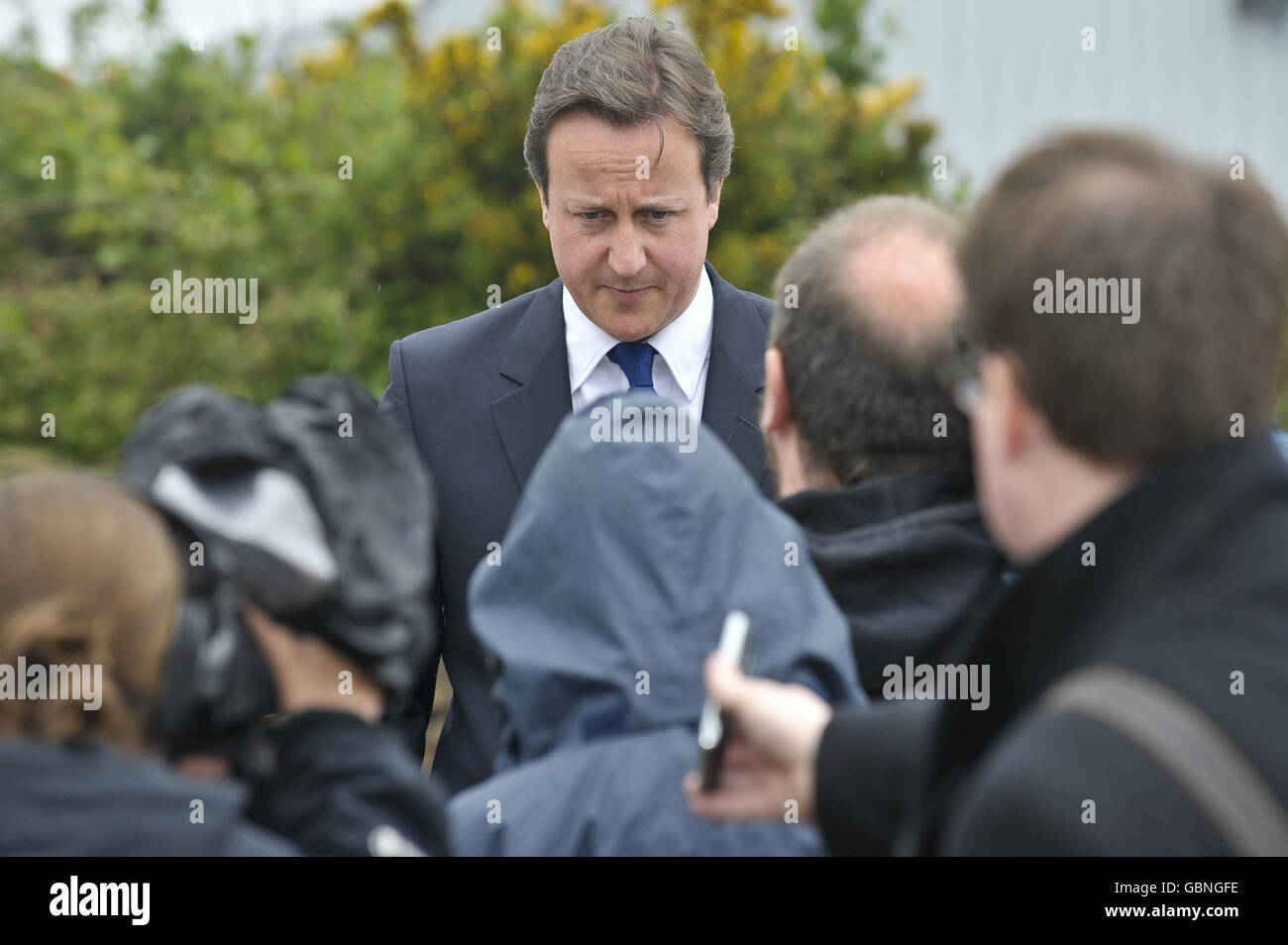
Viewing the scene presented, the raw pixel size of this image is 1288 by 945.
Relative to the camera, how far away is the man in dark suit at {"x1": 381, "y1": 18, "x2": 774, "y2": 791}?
3406mm

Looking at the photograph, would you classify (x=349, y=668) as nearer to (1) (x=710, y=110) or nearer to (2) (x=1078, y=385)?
(2) (x=1078, y=385)

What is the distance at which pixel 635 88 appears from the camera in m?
3.45

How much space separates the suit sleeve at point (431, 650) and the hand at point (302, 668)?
116 centimetres

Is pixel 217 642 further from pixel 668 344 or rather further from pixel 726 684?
pixel 668 344

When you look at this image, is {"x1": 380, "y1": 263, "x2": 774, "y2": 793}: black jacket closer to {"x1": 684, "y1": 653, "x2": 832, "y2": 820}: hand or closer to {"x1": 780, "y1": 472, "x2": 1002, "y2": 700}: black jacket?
{"x1": 780, "y1": 472, "x2": 1002, "y2": 700}: black jacket

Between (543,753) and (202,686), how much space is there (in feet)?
1.57

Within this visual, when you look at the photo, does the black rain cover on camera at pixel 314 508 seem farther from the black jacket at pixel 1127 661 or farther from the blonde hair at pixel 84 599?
the black jacket at pixel 1127 661

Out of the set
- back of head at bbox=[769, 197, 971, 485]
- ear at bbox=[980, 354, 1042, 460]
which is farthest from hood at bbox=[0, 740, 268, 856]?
back of head at bbox=[769, 197, 971, 485]

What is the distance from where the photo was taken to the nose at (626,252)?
3.38 meters

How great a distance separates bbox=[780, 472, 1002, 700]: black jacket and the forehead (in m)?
1.43

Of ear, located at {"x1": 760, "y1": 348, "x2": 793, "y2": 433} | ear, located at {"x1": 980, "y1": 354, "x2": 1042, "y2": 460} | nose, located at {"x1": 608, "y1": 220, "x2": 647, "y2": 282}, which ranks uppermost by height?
nose, located at {"x1": 608, "y1": 220, "x2": 647, "y2": 282}

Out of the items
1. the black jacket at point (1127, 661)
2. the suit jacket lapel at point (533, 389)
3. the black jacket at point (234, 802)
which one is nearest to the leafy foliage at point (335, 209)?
the suit jacket lapel at point (533, 389)

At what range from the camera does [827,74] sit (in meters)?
11.3
